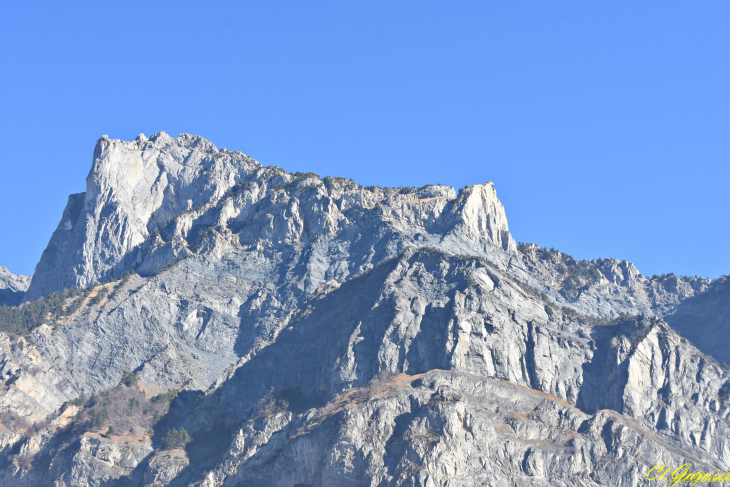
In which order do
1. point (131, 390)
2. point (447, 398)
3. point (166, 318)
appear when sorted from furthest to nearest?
point (166, 318) → point (131, 390) → point (447, 398)

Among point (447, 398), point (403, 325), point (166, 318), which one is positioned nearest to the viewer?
point (447, 398)

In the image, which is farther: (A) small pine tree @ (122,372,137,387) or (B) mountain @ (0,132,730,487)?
(A) small pine tree @ (122,372,137,387)

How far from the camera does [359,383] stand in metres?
142

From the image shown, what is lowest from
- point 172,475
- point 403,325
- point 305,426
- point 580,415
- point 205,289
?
point 172,475

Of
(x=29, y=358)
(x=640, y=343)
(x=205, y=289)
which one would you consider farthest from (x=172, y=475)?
(x=640, y=343)

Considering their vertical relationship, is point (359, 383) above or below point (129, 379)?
above

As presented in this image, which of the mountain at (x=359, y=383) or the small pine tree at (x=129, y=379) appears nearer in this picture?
the mountain at (x=359, y=383)

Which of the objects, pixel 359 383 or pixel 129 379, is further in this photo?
pixel 129 379

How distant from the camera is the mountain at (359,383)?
418 feet

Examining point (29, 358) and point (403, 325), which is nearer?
point (403, 325)

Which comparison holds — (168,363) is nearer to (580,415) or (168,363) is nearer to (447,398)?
(447,398)

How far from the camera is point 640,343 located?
153875 millimetres

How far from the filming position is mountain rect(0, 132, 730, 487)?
418ft

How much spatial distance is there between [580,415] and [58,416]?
83.1 metres
